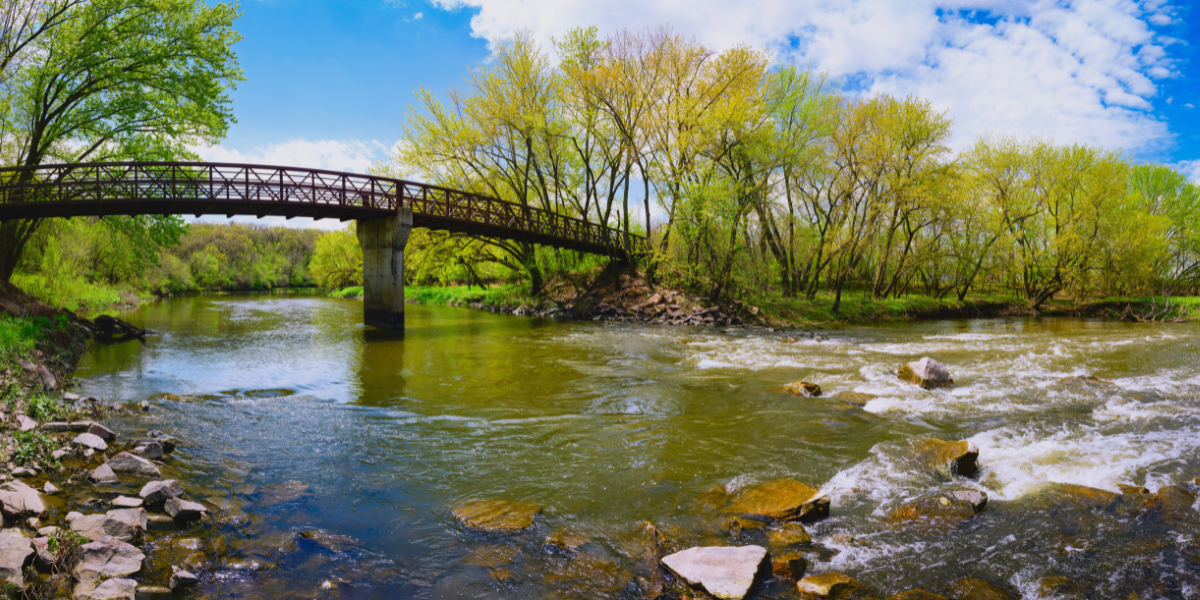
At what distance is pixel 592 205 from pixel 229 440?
94.6 ft

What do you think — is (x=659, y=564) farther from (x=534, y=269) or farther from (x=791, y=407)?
(x=534, y=269)

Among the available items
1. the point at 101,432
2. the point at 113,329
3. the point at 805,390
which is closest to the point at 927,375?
the point at 805,390

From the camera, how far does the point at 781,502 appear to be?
17.0 feet

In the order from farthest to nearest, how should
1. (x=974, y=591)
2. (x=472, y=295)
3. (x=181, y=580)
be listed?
(x=472, y=295) < (x=974, y=591) < (x=181, y=580)

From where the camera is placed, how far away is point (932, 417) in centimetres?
848

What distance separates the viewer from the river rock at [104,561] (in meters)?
3.56

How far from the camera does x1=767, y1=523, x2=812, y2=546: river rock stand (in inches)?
180

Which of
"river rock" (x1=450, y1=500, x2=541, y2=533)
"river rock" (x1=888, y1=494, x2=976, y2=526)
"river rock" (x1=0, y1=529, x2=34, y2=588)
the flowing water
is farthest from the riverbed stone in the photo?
"river rock" (x1=888, y1=494, x2=976, y2=526)

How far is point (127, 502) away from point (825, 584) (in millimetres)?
5577

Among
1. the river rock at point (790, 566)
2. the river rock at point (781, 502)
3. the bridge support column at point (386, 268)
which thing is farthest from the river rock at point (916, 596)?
the bridge support column at point (386, 268)

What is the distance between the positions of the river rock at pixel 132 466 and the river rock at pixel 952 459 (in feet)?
26.9

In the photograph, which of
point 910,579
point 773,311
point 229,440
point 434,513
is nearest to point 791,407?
point 910,579

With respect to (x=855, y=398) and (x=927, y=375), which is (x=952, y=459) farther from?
(x=927, y=375)

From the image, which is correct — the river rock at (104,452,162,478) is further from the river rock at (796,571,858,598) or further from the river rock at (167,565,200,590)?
the river rock at (796,571,858,598)
